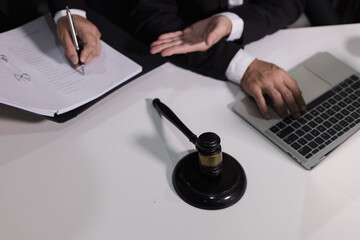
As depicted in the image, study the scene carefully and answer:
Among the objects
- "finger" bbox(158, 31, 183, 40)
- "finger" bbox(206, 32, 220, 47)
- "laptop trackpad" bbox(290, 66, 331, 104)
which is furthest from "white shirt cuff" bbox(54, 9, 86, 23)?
"laptop trackpad" bbox(290, 66, 331, 104)

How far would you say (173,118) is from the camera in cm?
92

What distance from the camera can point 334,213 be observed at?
78cm

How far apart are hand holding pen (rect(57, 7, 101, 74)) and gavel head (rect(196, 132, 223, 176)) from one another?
0.44m

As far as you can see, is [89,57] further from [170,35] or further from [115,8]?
[115,8]

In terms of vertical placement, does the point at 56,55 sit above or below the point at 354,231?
above

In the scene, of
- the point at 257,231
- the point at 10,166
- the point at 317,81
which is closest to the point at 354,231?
the point at 257,231

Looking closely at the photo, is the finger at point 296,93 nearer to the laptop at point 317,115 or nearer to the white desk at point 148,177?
the laptop at point 317,115

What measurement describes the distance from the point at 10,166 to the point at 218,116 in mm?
489

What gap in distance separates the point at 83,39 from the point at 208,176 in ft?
1.80

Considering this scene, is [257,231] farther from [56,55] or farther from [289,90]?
[56,55]

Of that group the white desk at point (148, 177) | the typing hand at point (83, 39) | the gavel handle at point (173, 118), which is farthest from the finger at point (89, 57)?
the gavel handle at point (173, 118)

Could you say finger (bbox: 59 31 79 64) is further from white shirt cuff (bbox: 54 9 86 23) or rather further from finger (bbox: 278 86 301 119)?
finger (bbox: 278 86 301 119)

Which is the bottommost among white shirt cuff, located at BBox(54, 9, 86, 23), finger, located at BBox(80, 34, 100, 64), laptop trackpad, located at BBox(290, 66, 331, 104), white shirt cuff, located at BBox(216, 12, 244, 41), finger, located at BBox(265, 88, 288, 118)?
laptop trackpad, located at BBox(290, 66, 331, 104)

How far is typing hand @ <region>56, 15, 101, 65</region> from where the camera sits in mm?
1054
